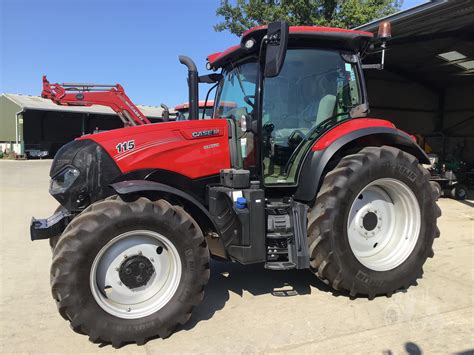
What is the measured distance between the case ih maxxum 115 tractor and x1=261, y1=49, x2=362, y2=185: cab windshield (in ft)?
0.05

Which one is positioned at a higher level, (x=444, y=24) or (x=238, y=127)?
(x=444, y=24)

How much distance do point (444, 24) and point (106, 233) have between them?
29.1ft

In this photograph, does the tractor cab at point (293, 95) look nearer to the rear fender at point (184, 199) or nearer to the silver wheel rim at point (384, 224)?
the rear fender at point (184, 199)

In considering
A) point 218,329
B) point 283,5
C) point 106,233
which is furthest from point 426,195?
point 283,5

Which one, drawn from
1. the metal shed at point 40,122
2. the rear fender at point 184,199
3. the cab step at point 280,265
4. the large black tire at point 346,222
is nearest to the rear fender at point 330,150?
the large black tire at point 346,222

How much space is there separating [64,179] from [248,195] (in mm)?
1547

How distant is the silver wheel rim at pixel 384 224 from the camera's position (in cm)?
408

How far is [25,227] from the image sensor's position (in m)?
7.32

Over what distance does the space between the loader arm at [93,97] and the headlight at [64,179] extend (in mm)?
5467

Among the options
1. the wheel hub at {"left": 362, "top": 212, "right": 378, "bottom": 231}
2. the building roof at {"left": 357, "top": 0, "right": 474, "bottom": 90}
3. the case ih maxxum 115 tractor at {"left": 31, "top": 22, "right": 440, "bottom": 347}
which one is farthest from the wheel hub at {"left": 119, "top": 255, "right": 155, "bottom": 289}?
the building roof at {"left": 357, "top": 0, "right": 474, "bottom": 90}

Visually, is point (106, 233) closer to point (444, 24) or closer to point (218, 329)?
point (218, 329)

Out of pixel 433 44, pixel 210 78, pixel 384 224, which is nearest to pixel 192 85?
pixel 210 78

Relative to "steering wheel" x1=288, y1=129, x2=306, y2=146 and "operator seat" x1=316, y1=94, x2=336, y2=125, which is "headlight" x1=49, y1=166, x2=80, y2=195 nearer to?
"steering wheel" x1=288, y1=129, x2=306, y2=146

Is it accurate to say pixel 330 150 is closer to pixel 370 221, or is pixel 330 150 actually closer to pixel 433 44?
pixel 370 221
